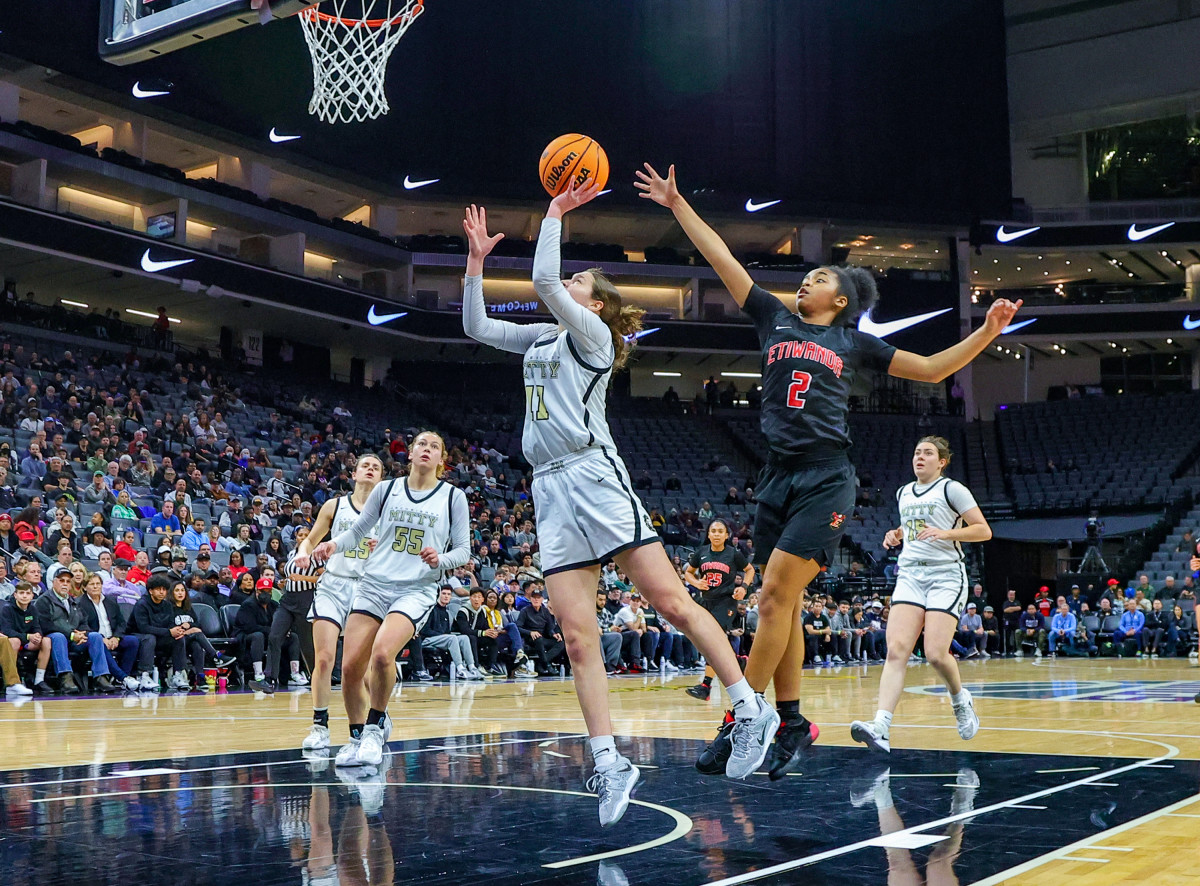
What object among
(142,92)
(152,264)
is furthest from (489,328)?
(142,92)

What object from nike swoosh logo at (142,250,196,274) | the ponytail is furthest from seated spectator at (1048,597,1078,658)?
the ponytail

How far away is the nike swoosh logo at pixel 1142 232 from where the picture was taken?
4056 centimetres

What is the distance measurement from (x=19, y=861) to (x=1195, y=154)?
46.9 metres

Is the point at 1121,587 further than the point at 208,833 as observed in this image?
Yes

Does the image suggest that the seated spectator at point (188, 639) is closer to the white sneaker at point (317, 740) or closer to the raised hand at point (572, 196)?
the white sneaker at point (317, 740)

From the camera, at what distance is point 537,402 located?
4883 millimetres

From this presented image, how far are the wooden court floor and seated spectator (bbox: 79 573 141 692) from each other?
857mm

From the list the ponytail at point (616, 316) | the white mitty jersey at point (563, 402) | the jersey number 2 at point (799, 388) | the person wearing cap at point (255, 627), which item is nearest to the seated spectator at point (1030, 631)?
the person wearing cap at point (255, 627)

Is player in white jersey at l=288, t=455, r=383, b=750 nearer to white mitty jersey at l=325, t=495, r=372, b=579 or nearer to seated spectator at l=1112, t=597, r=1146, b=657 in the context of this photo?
white mitty jersey at l=325, t=495, r=372, b=579

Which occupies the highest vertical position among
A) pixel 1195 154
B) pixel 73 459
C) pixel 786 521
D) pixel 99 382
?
pixel 1195 154

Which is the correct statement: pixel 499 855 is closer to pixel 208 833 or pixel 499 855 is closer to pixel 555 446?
pixel 208 833

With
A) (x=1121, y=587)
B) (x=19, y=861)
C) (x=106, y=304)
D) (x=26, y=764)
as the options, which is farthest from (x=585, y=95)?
(x=19, y=861)

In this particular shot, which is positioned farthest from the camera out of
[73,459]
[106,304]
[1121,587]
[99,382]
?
[106,304]

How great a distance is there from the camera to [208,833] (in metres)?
4.48
